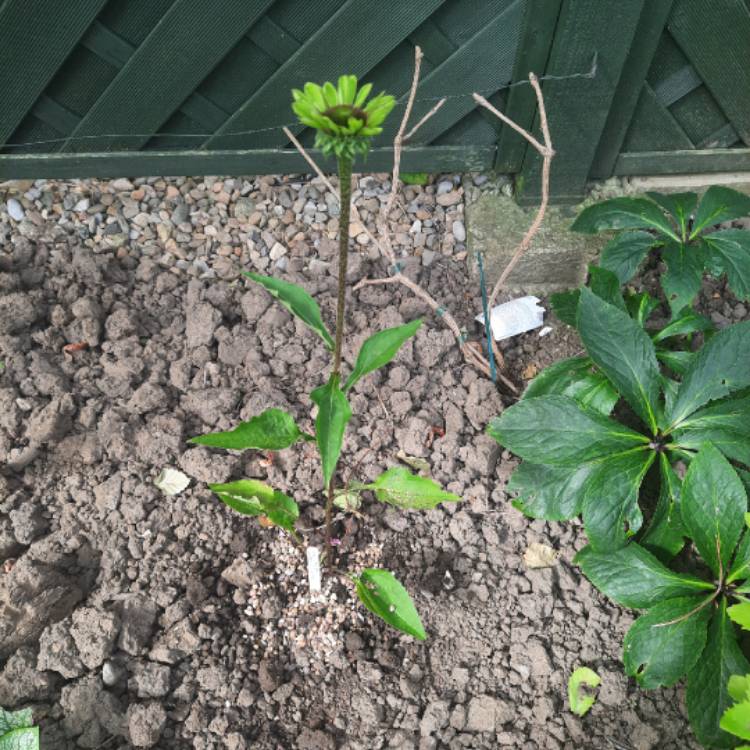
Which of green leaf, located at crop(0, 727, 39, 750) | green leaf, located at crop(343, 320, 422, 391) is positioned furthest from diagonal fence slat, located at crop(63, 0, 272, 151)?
green leaf, located at crop(0, 727, 39, 750)

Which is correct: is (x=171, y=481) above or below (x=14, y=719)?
above

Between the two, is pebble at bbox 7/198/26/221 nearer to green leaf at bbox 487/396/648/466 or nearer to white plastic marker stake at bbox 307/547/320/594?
white plastic marker stake at bbox 307/547/320/594

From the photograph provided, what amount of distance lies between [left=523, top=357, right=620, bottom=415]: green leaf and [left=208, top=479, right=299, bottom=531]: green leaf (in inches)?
30.7

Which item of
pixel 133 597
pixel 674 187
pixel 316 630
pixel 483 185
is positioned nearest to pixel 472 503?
pixel 316 630

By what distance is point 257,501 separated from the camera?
1.92 m

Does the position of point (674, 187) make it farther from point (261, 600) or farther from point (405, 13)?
point (261, 600)

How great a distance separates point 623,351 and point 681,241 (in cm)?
59

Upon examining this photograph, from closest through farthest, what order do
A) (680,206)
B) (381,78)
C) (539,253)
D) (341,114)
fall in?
(341,114), (680,206), (381,78), (539,253)

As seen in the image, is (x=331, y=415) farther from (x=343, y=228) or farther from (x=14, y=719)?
(x=14, y=719)

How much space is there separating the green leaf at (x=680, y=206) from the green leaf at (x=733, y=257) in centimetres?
8

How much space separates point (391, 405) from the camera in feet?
7.91

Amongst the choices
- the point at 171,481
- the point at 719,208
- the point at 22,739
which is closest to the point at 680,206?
the point at 719,208

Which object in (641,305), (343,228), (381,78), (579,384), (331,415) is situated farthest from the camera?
(381,78)

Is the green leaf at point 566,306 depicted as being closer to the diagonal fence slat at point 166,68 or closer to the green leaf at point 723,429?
the green leaf at point 723,429
